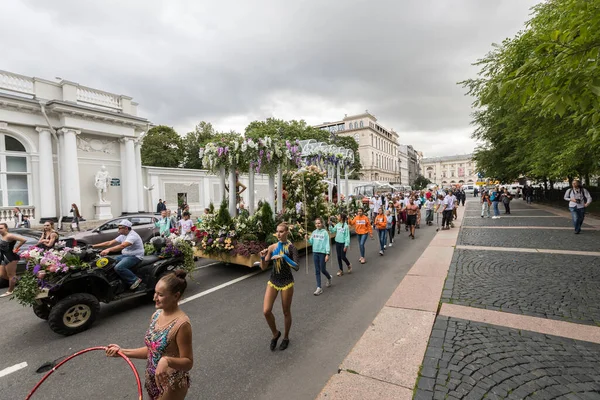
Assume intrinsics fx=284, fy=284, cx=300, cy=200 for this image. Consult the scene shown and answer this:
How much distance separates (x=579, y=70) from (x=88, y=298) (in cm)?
761

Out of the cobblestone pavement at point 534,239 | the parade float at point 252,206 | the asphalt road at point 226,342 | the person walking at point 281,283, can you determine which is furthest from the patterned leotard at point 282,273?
the cobblestone pavement at point 534,239

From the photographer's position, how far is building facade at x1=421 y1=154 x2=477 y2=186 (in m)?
128

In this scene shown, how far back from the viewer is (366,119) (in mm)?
83875

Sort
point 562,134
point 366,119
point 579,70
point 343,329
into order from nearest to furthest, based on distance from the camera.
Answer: point 579,70 → point 343,329 → point 562,134 → point 366,119

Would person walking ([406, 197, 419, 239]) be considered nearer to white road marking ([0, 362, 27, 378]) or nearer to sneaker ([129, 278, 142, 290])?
sneaker ([129, 278, 142, 290])

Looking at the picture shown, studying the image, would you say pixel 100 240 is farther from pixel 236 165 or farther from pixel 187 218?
pixel 236 165

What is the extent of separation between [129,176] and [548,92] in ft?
75.6

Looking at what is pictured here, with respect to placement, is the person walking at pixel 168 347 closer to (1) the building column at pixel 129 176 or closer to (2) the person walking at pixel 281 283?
(2) the person walking at pixel 281 283

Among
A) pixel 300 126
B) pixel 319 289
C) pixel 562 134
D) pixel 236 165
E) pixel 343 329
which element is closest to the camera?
pixel 343 329

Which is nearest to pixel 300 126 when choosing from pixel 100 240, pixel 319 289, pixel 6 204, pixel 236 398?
pixel 6 204

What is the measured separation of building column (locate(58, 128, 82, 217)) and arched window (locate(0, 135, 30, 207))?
1.77 m

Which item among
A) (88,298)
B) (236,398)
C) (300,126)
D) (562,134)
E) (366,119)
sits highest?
→ (366,119)

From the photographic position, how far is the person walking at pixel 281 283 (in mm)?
3975

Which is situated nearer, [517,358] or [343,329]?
[517,358]
